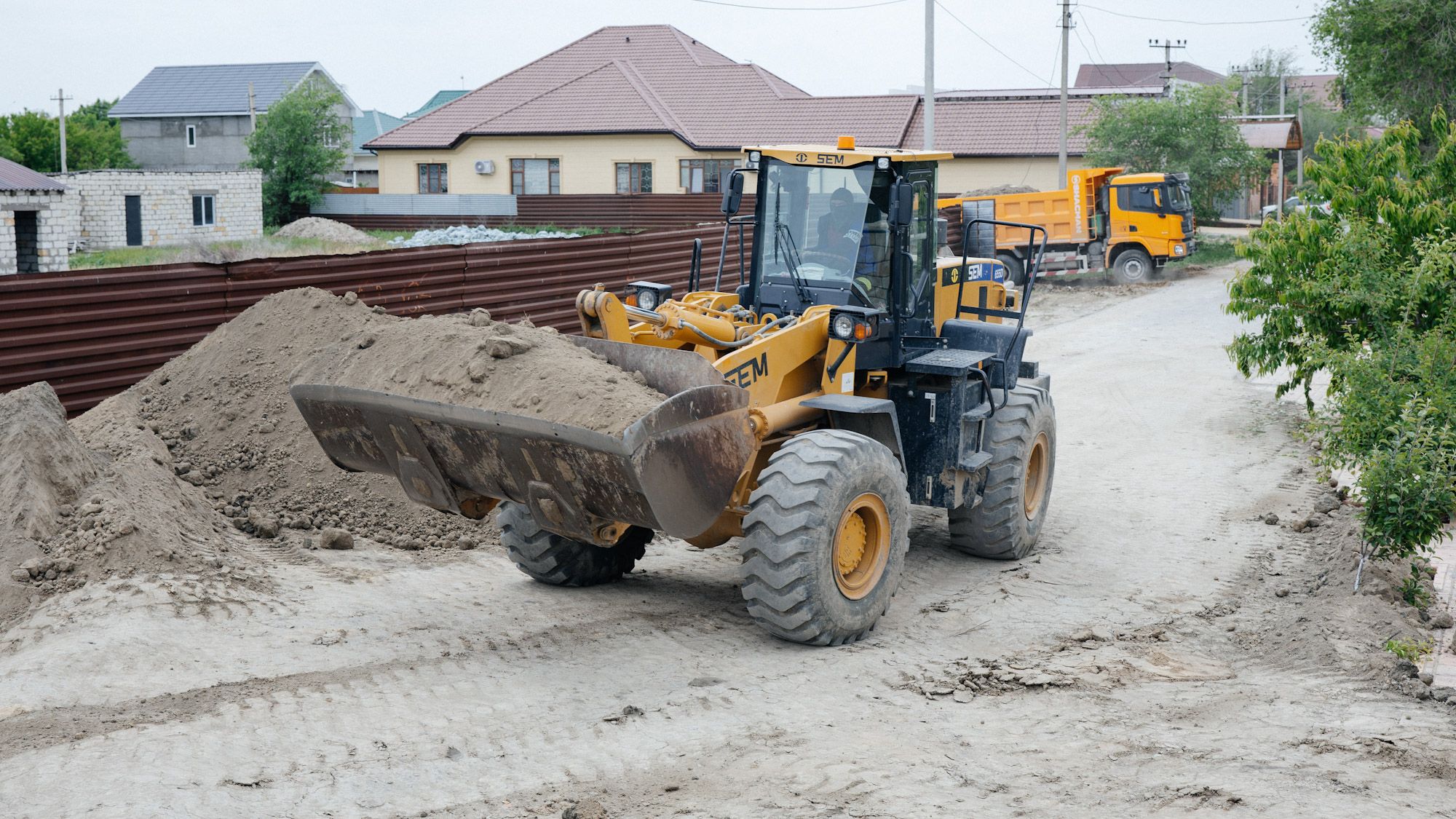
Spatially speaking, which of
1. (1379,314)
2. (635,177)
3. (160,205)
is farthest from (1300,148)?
(1379,314)

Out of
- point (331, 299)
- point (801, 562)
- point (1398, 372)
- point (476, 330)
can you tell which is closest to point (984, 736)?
point (801, 562)

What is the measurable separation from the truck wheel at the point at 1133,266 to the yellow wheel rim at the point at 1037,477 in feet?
68.8

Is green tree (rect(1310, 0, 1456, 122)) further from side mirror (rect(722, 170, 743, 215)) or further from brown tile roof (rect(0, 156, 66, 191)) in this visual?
brown tile roof (rect(0, 156, 66, 191))

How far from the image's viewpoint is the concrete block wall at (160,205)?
1554 inches

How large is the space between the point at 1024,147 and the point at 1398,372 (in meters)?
32.9

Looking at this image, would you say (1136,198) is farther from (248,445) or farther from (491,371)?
(491,371)

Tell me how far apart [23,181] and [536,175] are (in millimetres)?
18887

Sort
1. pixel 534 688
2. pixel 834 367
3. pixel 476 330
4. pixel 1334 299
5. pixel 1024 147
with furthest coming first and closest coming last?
pixel 1024 147 → pixel 1334 299 → pixel 834 367 → pixel 476 330 → pixel 534 688

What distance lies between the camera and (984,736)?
19.1 ft

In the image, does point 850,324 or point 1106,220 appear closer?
point 850,324

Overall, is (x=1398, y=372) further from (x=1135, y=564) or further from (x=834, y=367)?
(x=834, y=367)

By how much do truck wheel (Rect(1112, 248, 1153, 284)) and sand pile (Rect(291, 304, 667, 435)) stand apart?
953 inches

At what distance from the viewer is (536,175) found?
1730 inches

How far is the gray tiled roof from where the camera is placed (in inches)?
2547
